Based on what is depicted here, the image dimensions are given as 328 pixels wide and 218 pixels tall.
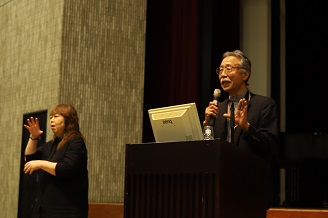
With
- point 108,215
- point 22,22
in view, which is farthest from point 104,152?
point 22,22

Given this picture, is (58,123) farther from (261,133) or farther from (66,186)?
(261,133)

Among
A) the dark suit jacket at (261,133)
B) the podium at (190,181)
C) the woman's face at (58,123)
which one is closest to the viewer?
the podium at (190,181)

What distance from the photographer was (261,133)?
9.02 ft

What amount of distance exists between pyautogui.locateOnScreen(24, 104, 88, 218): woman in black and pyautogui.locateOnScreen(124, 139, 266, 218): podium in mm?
1219

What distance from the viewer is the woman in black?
358 cm

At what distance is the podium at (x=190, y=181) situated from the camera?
223cm

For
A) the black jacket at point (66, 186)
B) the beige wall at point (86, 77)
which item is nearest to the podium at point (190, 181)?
the black jacket at point (66, 186)

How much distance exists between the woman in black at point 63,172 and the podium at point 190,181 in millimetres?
1219

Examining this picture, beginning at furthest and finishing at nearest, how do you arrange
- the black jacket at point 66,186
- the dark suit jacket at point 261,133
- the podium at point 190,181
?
the black jacket at point 66,186 < the dark suit jacket at point 261,133 < the podium at point 190,181

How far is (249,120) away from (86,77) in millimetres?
2437

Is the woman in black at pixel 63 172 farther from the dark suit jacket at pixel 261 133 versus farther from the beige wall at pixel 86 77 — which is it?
the beige wall at pixel 86 77

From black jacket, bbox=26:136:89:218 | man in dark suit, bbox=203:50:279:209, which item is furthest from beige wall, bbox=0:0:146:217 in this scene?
man in dark suit, bbox=203:50:279:209

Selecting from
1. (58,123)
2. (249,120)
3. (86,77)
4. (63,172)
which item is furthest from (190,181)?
(86,77)

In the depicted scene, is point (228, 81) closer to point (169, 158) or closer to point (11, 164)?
point (169, 158)
